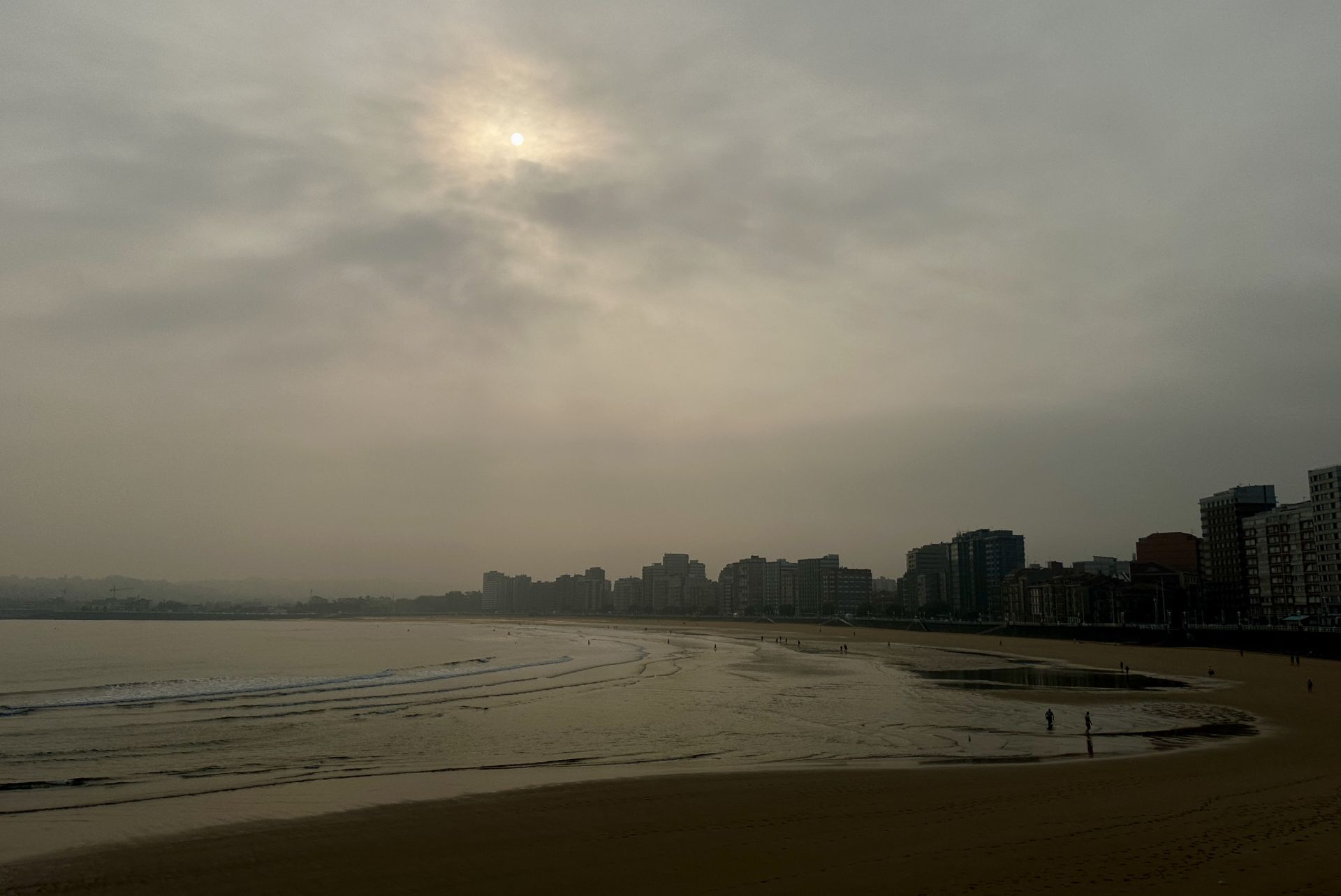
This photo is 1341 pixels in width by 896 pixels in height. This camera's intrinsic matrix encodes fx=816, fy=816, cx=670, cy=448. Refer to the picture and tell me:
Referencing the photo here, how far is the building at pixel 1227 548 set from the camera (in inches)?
4326

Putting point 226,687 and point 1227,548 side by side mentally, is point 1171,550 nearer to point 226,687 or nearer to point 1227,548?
point 1227,548

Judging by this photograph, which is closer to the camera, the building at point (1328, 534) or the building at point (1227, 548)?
the building at point (1328, 534)

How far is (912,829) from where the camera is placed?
14719mm

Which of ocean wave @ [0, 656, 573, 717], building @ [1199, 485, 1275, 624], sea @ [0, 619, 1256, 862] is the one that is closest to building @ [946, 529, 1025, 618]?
building @ [1199, 485, 1275, 624]

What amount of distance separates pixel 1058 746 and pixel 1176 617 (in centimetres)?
9872

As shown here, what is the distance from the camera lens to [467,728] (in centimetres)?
2836

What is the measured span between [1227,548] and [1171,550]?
46.3 metres

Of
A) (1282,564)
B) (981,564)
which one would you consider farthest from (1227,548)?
(981,564)

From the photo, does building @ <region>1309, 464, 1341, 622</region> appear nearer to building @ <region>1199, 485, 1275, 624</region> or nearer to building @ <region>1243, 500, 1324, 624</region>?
building @ <region>1243, 500, 1324, 624</region>

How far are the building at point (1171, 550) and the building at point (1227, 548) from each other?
108ft

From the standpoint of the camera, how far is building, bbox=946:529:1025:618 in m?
177

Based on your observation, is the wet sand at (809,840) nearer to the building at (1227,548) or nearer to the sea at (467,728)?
the sea at (467,728)

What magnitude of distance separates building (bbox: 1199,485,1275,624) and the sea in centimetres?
7112

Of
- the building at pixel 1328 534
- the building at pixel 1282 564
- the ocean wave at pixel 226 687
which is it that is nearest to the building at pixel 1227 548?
the building at pixel 1282 564
